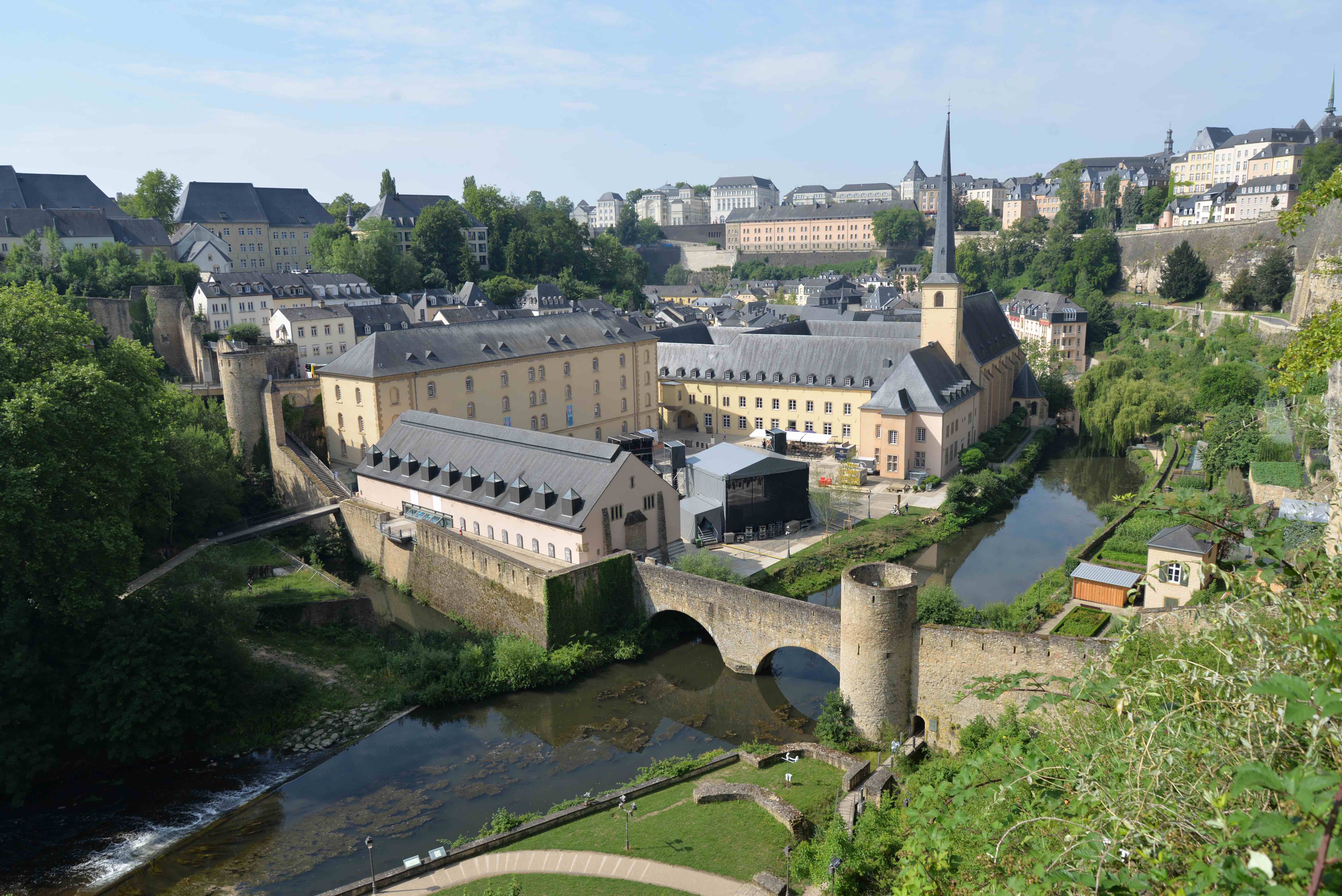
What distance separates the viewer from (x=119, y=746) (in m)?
21.0

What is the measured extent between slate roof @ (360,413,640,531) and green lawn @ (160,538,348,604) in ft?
15.8

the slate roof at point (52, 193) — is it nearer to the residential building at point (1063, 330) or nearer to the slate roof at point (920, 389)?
the slate roof at point (920, 389)

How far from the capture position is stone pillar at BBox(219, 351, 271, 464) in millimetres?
41625

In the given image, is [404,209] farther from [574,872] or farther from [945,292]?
[574,872]

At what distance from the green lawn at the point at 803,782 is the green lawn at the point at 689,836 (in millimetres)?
447

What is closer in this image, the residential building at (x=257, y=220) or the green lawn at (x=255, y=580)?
the green lawn at (x=255, y=580)

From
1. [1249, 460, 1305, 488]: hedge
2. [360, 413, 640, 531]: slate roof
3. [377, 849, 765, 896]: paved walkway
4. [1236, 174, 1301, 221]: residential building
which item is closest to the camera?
[377, 849, 765, 896]: paved walkway

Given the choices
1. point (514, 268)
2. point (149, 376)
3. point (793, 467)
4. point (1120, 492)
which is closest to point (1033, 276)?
point (514, 268)

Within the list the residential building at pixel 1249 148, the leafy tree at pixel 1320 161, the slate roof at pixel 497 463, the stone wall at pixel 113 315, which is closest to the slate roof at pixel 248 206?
the stone wall at pixel 113 315

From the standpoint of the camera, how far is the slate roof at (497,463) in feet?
96.4

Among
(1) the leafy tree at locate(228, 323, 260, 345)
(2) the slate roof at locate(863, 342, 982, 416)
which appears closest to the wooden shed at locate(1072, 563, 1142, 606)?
(2) the slate roof at locate(863, 342, 982, 416)

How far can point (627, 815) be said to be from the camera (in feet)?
56.5

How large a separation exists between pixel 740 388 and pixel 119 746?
37.6 metres

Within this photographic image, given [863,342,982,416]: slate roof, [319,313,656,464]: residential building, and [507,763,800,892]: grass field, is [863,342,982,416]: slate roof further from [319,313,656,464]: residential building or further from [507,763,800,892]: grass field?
[507,763,800,892]: grass field
